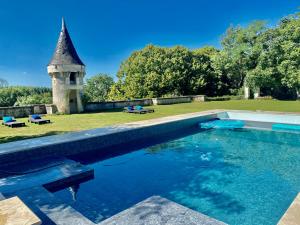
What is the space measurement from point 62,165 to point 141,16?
3758cm

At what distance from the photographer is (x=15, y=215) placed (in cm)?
310

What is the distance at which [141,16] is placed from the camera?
40.0 m

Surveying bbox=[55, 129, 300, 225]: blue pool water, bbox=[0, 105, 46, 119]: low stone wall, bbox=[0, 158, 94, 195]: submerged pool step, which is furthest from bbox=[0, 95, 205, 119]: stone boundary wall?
bbox=[55, 129, 300, 225]: blue pool water

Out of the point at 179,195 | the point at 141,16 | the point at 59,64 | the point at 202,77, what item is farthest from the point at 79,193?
the point at 141,16

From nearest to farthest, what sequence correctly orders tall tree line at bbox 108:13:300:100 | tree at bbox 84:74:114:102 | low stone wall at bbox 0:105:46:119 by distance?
low stone wall at bbox 0:105:46:119, tall tree line at bbox 108:13:300:100, tree at bbox 84:74:114:102

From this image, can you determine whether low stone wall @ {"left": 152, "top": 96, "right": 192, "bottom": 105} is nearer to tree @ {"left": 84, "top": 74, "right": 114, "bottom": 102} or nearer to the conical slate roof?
the conical slate roof

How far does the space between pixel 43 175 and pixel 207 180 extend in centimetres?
477

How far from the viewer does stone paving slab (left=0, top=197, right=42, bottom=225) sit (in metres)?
2.95

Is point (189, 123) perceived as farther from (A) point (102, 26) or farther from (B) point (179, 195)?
(A) point (102, 26)

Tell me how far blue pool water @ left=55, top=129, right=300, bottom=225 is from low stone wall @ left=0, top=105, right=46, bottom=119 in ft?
39.8

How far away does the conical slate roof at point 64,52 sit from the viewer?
18797 millimetres

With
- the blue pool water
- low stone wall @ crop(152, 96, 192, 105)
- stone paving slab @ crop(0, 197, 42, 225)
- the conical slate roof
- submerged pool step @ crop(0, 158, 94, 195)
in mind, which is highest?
the conical slate roof

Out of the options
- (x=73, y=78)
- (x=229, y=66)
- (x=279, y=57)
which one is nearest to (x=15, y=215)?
(x=73, y=78)

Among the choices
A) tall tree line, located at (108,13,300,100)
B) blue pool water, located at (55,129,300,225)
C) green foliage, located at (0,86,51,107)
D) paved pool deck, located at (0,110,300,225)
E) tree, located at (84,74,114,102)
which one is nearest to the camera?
paved pool deck, located at (0,110,300,225)
